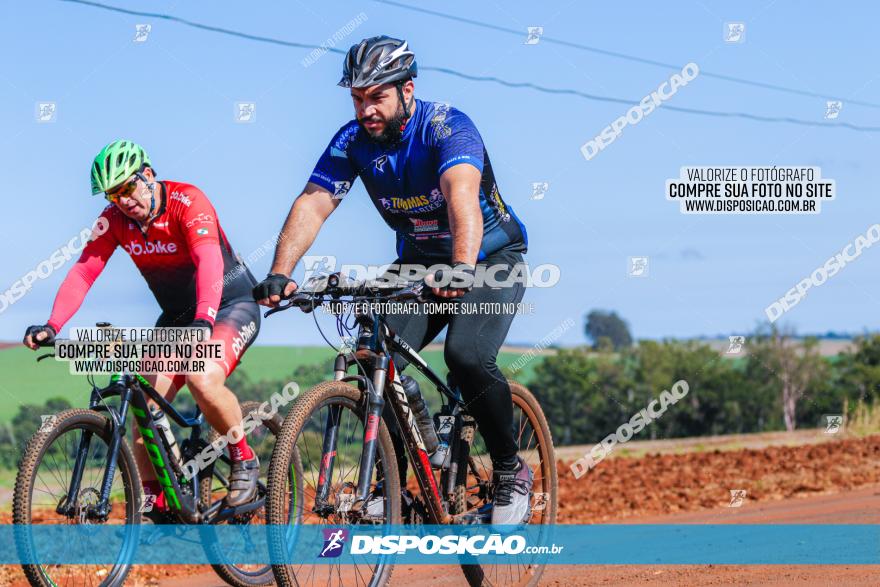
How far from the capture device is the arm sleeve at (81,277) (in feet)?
22.4

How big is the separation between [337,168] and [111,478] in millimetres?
2084

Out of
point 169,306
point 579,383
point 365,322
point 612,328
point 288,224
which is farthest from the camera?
point 612,328

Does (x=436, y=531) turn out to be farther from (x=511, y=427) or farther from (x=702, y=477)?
(x=702, y=477)

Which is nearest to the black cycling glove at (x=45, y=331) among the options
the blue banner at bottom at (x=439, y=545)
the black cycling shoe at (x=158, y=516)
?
the blue banner at bottom at (x=439, y=545)

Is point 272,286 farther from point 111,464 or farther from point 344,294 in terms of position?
point 111,464

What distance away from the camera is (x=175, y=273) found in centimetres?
719

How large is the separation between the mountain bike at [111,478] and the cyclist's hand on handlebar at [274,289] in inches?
42.2

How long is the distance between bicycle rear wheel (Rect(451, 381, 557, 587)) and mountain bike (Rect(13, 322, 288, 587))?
97 cm

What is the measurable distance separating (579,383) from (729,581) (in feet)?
97.6

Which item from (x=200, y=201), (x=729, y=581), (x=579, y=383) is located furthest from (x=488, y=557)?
(x=579, y=383)

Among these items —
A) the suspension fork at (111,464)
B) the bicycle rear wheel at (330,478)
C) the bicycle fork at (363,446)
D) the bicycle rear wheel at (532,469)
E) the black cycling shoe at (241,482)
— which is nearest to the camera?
the bicycle rear wheel at (330,478)

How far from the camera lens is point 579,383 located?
3656cm

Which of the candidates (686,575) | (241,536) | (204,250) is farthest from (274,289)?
(686,575)

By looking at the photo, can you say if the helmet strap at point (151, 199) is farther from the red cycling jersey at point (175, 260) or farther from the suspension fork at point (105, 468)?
the suspension fork at point (105, 468)
